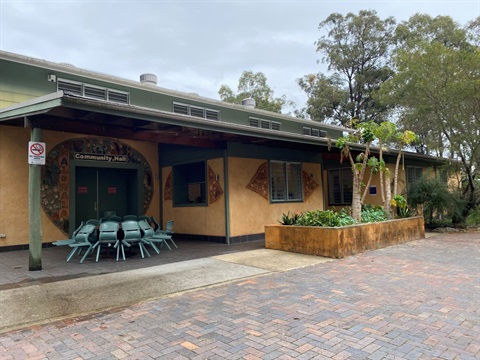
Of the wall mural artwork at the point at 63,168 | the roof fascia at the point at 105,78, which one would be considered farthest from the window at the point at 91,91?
the wall mural artwork at the point at 63,168

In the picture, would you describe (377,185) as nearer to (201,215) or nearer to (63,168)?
(201,215)

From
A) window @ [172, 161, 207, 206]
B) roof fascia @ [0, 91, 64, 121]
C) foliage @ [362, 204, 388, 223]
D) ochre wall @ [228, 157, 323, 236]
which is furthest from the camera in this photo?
window @ [172, 161, 207, 206]

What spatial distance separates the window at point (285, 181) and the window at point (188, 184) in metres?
2.34

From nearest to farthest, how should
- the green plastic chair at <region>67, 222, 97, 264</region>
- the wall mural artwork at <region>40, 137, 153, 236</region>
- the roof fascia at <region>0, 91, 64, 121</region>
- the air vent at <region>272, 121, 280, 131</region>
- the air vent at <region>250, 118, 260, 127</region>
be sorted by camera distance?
the roof fascia at <region>0, 91, 64, 121</region>
the green plastic chair at <region>67, 222, 97, 264</region>
the wall mural artwork at <region>40, 137, 153, 236</region>
the air vent at <region>250, 118, 260, 127</region>
the air vent at <region>272, 121, 280, 131</region>

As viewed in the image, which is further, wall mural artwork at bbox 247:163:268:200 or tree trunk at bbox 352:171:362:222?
wall mural artwork at bbox 247:163:268:200

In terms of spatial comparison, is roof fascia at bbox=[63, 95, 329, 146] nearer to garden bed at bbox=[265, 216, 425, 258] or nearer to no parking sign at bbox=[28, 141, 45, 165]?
no parking sign at bbox=[28, 141, 45, 165]

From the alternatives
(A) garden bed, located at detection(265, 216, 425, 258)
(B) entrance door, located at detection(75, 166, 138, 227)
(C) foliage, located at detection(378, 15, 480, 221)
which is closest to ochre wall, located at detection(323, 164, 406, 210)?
(C) foliage, located at detection(378, 15, 480, 221)

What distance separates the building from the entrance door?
3cm

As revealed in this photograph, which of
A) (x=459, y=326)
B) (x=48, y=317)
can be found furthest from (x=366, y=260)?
(x=48, y=317)

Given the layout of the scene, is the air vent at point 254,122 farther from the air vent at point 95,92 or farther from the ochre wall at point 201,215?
the air vent at point 95,92

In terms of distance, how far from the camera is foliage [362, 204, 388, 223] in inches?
372

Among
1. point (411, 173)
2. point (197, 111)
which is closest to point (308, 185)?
point (197, 111)

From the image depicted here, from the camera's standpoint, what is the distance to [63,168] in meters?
10.1

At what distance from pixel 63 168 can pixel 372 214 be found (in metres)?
8.93
